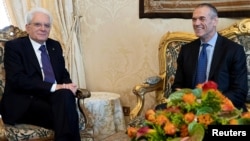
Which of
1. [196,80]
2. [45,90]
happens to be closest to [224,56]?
[196,80]

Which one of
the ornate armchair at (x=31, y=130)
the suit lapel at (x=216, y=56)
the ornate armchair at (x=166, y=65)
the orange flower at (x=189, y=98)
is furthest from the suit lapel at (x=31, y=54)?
the orange flower at (x=189, y=98)

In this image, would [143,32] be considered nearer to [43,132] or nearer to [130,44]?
[130,44]

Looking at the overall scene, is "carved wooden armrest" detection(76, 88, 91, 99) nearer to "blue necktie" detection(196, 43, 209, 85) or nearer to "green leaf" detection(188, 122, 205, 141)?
"blue necktie" detection(196, 43, 209, 85)

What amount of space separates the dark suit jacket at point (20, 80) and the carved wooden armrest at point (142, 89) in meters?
0.61

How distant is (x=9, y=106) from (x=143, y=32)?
1439 mm

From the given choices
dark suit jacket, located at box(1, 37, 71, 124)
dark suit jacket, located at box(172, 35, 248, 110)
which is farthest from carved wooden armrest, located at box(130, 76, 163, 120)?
dark suit jacket, located at box(1, 37, 71, 124)

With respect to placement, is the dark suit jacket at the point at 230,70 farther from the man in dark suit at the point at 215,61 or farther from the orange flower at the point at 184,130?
the orange flower at the point at 184,130

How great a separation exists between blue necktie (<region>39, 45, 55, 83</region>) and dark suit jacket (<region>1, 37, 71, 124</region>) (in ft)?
0.11

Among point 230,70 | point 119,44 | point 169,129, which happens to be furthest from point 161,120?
point 119,44

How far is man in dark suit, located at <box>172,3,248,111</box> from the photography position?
264 centimetres

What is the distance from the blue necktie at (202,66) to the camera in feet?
9.09

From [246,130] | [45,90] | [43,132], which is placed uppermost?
[246,130]

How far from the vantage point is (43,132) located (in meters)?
2.64

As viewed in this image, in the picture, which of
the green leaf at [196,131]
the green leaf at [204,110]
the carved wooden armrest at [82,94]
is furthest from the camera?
the carved wooden armrest at [82,94]
